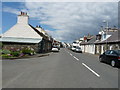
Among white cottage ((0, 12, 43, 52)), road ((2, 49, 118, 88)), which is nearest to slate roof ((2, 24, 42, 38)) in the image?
white cottage ((0, 12, 43, 52))

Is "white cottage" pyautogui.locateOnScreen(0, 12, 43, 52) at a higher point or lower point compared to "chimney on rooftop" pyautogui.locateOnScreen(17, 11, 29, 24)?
lower

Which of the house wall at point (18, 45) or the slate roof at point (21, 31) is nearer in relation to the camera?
the house wall at point (18, 45)

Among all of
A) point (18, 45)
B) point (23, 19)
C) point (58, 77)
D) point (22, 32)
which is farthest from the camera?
point (23, 19)

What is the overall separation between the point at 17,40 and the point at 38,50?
4872 millimetres

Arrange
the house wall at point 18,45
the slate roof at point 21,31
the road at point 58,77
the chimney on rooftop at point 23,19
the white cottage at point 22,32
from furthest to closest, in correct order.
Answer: the chimney on rooftop at point 23,19
the slate roof at point 21,31
the white cottage at point 22,32
the house wall at point 18,45
the road at point 58,77

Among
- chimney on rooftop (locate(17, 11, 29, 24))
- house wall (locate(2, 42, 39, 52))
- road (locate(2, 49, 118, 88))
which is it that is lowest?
road (locate(2, 49, 118, 88))

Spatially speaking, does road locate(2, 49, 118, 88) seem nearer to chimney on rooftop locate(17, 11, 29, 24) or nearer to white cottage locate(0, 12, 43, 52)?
white cottage locate(0, 12, 43, 52)

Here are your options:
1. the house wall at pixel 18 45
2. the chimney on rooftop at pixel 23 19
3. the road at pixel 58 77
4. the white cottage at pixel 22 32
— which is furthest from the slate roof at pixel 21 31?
the road at pixel 58 77

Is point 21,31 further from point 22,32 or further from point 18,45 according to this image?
point 18,45

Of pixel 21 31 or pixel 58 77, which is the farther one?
pixel 21 31

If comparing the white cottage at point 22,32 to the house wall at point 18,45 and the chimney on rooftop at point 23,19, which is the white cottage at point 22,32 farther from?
the house wall at point 18,45

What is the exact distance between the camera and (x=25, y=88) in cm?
523

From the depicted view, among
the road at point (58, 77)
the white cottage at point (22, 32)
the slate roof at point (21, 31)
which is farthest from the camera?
the slate roof at point (21, 31)

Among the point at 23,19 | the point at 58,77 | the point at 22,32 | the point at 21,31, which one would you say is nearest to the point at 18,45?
the point at 22,32
